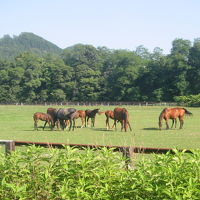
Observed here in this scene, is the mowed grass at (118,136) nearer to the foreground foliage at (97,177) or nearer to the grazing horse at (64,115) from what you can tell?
the grazing horse at (64,115)

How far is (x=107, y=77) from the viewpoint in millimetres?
88000

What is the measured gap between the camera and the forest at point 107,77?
75.4 metres

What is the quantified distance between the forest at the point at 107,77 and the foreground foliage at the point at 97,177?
2754 inches

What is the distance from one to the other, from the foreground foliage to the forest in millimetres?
69956

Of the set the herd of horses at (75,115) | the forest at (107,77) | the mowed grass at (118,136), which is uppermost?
the forest at (107,77)

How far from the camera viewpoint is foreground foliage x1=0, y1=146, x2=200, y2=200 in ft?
11.9

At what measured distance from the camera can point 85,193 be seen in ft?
12.1

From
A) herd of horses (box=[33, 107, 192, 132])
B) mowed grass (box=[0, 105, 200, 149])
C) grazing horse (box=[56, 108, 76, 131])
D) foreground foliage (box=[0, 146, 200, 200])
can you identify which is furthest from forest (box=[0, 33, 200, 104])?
foreground foliage (box=[0, 146, 200, 200])

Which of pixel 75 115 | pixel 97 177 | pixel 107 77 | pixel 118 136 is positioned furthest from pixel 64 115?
pixel 107 77

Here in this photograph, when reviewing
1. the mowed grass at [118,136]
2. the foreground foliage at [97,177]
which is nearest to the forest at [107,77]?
the mowed grass at [118,136]

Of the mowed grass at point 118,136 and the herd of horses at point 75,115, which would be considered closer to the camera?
the mowed grass at point 118,136

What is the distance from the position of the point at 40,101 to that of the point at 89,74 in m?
12.7

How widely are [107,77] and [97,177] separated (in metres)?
84.1

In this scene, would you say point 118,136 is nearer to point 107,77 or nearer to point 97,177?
point 97,177
